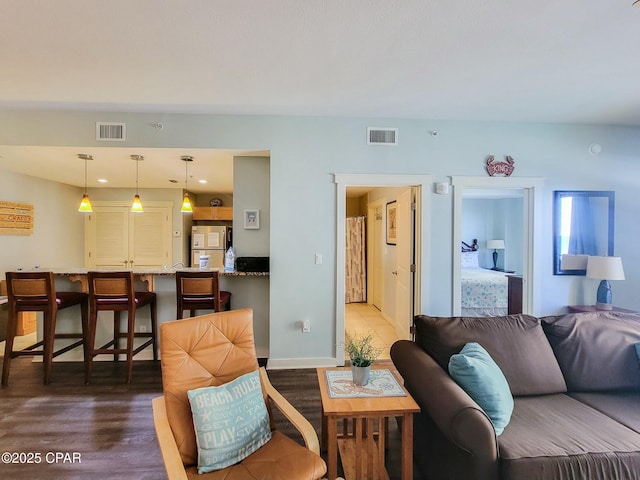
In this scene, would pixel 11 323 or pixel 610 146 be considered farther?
pixel 610 146

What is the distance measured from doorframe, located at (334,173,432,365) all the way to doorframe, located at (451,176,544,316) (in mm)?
322

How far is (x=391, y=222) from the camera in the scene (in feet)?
16.2

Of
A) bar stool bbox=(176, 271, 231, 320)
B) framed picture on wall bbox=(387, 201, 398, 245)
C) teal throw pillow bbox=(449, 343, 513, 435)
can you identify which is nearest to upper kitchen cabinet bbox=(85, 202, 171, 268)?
bar stool bbox=(176, 271, 231, 320)

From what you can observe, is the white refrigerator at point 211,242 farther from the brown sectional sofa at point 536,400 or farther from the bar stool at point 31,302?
the brown sectional sofa at point 536,400

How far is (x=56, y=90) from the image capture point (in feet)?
8.69

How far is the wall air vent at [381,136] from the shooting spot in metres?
3.31

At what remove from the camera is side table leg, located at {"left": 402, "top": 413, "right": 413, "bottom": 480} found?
150 centimetres

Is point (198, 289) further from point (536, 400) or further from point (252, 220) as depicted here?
point (536, 400)

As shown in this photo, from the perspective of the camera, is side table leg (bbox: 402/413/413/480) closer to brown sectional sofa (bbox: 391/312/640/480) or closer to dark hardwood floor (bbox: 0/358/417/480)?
brown sectional sofa (bbox: 391/312/640/480)

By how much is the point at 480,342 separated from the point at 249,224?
8.82 ft

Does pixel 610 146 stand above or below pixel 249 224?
above

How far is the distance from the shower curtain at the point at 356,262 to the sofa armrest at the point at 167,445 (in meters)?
5.35

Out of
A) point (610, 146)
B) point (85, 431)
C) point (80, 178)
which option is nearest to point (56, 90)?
point (80, 178)

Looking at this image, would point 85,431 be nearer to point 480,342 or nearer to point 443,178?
point 480,342
